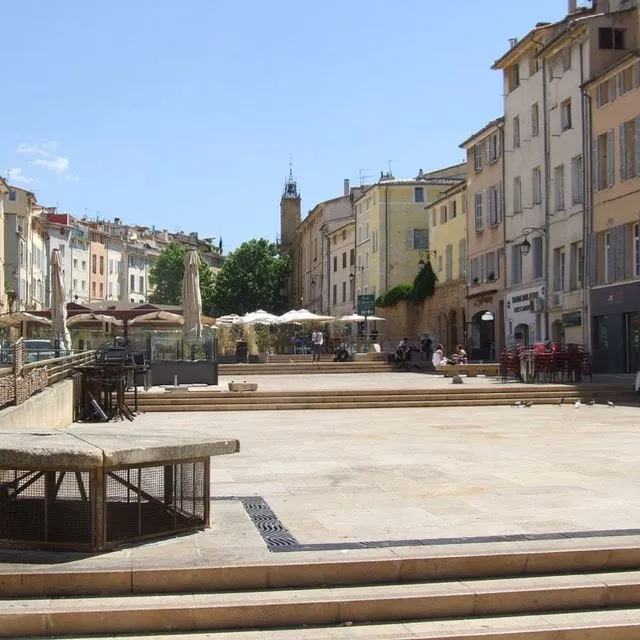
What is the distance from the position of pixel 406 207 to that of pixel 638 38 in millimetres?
28287

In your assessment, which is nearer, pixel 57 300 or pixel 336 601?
pixel 336 601

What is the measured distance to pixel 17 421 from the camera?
12.5m

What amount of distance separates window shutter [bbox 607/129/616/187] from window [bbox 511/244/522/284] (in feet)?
28.9

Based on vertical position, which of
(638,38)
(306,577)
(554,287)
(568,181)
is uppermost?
(638,38)

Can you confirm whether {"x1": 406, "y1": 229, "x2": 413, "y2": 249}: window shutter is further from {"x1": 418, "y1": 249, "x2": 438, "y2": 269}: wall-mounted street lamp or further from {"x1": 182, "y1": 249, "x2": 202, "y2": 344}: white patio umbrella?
{"x1": 182, "y1": 249, "x2": 202, "y2": 344}: white patio umbrella

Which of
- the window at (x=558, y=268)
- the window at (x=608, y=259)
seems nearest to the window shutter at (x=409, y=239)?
the window at (x=558, y=268)

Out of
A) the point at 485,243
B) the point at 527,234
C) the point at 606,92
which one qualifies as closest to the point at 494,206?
the point at 485,243

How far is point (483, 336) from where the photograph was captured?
149 ft

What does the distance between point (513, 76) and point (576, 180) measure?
860cm

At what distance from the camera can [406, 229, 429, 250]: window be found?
60.8 meters

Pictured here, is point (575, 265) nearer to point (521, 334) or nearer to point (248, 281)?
point (521, 334)

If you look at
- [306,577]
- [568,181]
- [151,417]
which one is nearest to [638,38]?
[568,181]

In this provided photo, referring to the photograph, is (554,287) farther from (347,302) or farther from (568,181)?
(347,302)

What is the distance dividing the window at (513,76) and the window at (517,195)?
3.94 meters
